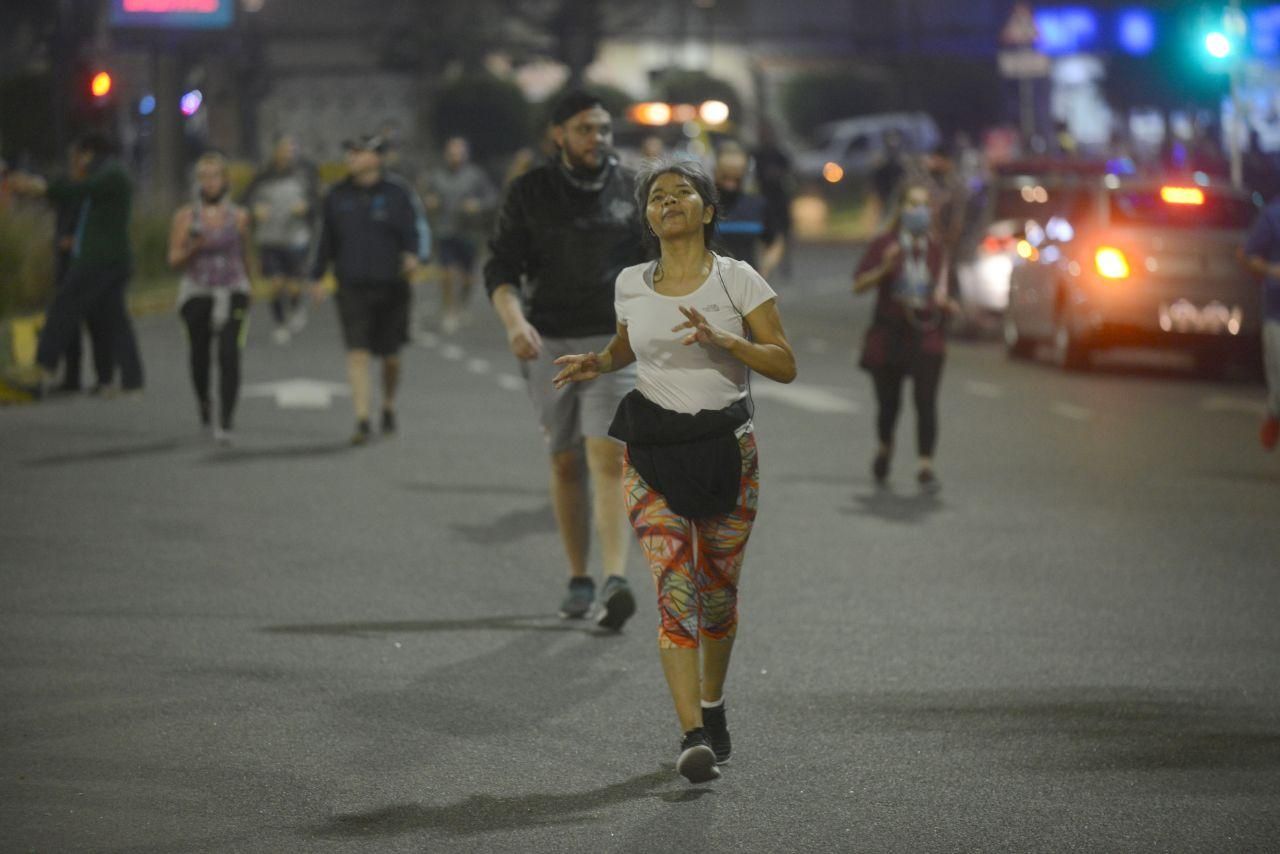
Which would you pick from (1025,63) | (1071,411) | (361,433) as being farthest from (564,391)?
(1025,63)

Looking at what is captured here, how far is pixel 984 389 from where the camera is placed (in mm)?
19484

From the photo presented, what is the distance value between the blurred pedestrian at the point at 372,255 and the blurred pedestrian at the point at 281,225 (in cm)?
872

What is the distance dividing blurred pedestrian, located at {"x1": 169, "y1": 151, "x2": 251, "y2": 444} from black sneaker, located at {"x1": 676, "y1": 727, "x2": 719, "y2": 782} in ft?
29.1

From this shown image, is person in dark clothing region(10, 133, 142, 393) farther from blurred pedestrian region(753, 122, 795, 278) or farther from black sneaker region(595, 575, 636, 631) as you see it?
black sneaker region(595, 575, 636, 631)

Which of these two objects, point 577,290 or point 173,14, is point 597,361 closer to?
point 577,290

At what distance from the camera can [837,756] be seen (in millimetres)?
6945

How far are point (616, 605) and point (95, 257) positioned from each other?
8.99 meters

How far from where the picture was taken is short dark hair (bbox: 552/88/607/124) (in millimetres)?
9008

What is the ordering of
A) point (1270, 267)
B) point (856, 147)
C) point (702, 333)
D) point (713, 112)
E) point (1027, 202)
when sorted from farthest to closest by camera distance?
point (856, 147), point (713, 112), point (1027, 202), point (1270, 267), point (702, 333)

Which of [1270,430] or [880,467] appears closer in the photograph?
[880,467]

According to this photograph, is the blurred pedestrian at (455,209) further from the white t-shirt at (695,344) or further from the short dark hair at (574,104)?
the white t-shirt at (695,344)

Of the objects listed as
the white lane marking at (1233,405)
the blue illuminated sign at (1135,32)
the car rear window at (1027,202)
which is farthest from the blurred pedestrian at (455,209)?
the blue illuminated sign at (1135,32)

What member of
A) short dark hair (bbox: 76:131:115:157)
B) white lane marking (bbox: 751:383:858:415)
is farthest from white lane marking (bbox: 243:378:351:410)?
white lane marking (bbox: 751:383:858:415)

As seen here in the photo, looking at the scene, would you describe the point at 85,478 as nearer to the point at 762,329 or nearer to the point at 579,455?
the point at 579,455
